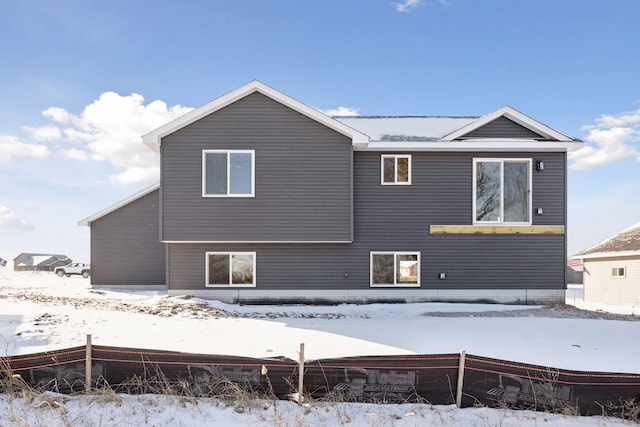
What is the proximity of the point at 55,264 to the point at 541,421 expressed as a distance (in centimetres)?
4015

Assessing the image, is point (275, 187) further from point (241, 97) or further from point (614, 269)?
point (614, 269)

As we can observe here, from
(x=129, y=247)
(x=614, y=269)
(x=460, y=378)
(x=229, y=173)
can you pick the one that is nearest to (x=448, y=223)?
(x=229, y=173)

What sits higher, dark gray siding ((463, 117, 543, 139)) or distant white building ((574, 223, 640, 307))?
dark gray siding ((463, 117, 543, 139))

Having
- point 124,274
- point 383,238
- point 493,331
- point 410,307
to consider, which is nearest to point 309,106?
point 383,238

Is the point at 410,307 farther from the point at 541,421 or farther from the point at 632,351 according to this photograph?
the point at 541,421

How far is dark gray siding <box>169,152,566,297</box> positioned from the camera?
13.8 meters

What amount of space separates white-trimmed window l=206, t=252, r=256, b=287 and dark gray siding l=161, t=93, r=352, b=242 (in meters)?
0.89

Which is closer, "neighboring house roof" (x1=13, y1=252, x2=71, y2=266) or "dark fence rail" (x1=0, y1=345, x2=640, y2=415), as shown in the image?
"dark fence rail" (x1=0, y1=345, x2=640, y2=415)

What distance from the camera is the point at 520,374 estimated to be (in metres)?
5.54

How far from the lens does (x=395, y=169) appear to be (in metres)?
13.9

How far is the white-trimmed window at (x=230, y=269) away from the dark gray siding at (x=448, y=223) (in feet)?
1.44

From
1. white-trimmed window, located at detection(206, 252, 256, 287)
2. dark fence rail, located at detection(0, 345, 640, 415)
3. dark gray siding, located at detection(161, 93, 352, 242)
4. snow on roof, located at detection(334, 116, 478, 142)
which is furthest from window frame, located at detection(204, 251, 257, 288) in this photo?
dark fence rail, located at detection(0, 345, 640, 415)

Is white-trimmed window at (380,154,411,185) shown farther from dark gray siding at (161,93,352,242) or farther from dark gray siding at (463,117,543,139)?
dark gray siding at (463,117,543,139)

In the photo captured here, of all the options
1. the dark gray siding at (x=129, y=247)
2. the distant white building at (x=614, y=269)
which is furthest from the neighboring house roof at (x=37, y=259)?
the distant white building at (x=614, y=269)
